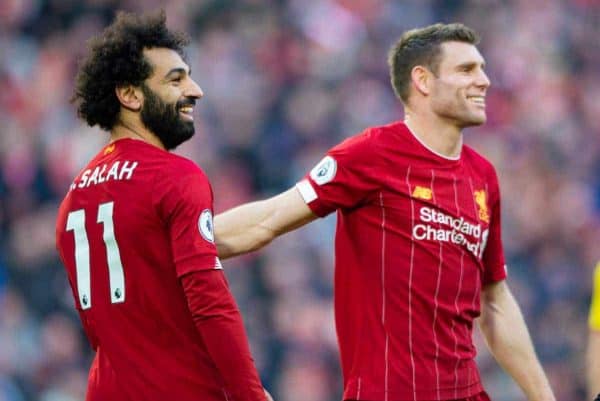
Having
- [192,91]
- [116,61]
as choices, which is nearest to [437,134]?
[192,91]

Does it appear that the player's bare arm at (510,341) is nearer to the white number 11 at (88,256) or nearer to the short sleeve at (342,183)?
the short sleeve at (342,183)

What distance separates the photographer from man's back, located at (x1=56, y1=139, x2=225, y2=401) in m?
5.38

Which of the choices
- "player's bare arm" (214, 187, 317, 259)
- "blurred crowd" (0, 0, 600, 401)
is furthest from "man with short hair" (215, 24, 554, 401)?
"blurred crowd" (0, 0, 600, 401)

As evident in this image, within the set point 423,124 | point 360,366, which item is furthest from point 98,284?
point 423,124

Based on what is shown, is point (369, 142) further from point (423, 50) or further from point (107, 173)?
point (107, 173)

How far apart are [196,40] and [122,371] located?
8.20m

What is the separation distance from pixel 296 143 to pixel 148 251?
7055mm

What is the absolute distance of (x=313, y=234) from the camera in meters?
11.7

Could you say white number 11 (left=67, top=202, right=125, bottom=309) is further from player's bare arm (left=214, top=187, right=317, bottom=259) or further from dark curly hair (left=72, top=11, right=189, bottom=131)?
player's bare arm (left=214, top=187, right=317, bottom=259)

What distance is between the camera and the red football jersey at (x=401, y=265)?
6.14 metres

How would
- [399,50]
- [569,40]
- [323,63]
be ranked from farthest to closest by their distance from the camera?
[569,40] < [323,63] < [399,50]

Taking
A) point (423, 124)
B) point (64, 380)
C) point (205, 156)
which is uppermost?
point (423, 124)

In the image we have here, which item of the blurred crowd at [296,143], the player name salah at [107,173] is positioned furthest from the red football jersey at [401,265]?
the blurred crowd at [296,143]

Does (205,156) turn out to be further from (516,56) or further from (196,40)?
(516,56)
